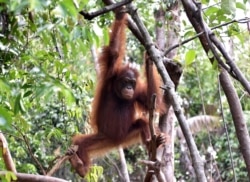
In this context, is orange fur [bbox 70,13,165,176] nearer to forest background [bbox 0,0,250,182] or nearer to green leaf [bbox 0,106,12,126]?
forest background [bbox 0,0,250,182]

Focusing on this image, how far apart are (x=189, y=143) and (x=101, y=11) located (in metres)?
0.66

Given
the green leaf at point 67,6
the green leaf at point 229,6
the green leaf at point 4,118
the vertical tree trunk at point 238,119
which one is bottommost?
the vertical tree trunk at point 238,119

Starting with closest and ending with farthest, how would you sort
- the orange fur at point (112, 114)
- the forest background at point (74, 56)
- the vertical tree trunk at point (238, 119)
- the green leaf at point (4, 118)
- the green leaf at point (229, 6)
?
the green leaf at point (4, 118) < the forest background at point (74, 56) < the green leaf at point (229, 6) < the vertical tree trunk at point (238, 119) < the orange fur at point (112, 114)

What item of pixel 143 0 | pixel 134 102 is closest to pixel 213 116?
pixel 134 102

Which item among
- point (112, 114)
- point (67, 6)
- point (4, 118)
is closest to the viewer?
point (67, 6)

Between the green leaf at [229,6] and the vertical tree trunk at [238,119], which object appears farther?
the vertical tree trunk at [238,119]

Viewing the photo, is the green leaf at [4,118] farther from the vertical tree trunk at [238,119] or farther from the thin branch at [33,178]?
the vertical tree trunk at [238,119]

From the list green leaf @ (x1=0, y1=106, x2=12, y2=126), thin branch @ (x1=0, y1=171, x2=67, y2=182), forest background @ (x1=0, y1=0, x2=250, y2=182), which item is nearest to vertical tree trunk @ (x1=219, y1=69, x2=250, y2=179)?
forest background @ (x1=0, y1=0, x2=250, y2=182)

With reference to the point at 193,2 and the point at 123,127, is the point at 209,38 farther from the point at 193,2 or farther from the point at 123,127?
the point at 123,127

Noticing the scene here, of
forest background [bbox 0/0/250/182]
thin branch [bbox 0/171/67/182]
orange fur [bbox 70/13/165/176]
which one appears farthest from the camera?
orange fur [bbox 70/13/165/176]

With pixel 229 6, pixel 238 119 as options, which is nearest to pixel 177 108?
pixel 229 6

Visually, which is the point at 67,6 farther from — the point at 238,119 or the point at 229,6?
the point at 238,119

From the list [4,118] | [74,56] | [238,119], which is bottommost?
[238,119]

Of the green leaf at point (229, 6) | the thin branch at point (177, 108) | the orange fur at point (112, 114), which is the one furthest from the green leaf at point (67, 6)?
the orange fur at point (112, 114)
